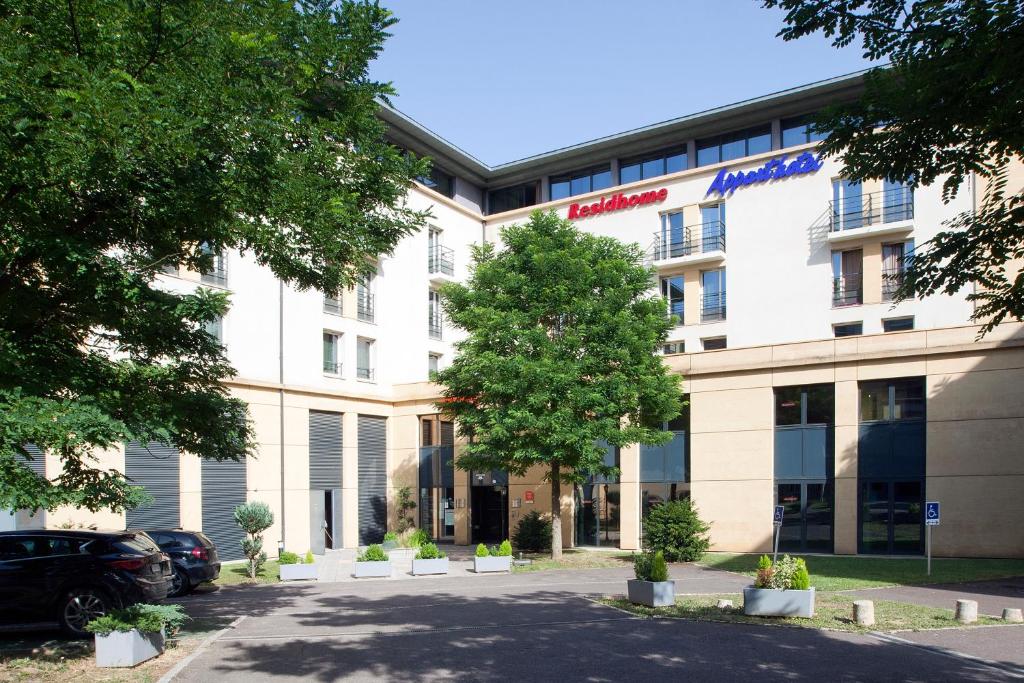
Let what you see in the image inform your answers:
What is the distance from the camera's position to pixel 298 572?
22922mm

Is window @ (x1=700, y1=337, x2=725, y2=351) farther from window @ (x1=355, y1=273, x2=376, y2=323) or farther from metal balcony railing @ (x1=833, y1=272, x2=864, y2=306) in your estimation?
window @ (x1=355, y1=273, x2=376, y2=323)

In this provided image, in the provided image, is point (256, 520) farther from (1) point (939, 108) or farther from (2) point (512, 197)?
(2) point (512, 197)

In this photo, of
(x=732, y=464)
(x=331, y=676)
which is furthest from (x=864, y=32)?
(x=732, y=464)

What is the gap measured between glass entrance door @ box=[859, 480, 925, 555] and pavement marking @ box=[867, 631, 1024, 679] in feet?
47.1

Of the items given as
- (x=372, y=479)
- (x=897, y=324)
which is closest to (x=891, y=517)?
(x=897, y=324)

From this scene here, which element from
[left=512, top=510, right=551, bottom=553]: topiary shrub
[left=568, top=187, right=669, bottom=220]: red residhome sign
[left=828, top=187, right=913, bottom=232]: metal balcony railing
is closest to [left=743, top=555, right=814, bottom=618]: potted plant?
[left=512, top=510, right=551, bottom=553]: topiary shrub

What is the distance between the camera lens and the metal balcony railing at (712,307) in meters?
34.6

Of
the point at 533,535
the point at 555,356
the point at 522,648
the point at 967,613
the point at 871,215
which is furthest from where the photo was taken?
the point at 871,215

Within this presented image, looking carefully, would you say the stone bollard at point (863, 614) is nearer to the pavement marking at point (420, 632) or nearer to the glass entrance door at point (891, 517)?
the pavement marking at point (420, 632)

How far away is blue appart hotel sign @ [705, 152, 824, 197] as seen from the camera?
32.3m

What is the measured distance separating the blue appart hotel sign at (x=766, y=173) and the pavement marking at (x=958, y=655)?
22.9 m

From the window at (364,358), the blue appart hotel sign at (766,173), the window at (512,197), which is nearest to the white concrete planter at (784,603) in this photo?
the blue appart hotel sign at (766,173)

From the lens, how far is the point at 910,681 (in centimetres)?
984

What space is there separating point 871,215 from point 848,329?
172 inches
